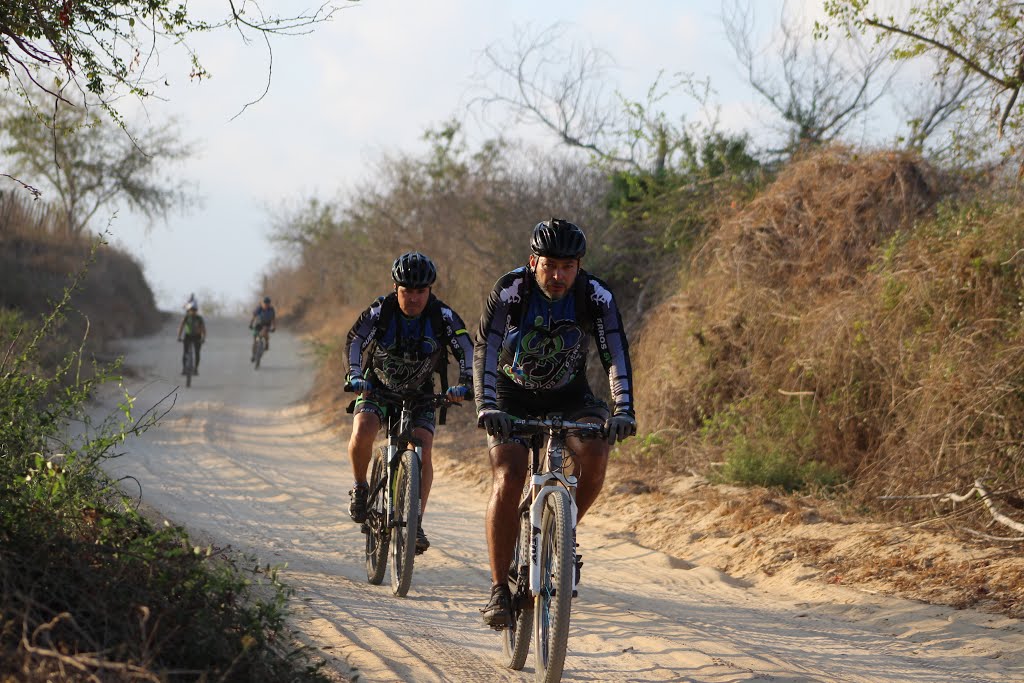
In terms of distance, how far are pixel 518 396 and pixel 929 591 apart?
3.58m

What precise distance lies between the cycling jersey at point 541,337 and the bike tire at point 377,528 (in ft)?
7.07

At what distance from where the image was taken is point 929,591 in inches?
263

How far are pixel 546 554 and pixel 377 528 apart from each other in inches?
102

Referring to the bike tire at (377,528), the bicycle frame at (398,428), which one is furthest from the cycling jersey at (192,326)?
the bicycle frame at (398,428)

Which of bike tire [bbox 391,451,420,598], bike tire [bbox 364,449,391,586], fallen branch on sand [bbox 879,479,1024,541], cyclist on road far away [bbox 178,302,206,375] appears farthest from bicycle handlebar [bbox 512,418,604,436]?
cyclist on road far away [bbox 178,302,206,375]

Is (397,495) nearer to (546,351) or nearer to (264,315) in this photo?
(546,351)

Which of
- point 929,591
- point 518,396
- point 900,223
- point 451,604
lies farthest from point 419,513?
point 900,223

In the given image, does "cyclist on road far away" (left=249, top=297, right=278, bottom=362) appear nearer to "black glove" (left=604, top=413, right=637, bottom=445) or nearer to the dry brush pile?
the dry brush pile

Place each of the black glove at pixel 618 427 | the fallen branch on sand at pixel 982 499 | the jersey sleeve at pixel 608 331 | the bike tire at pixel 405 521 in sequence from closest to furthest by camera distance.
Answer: the black glove at pixel 618 427
the jersey sleeve at pixel 608 331
the bike tire at pixel 405 521
the fallen branch on sand at pixel 982 499

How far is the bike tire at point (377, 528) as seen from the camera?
6895 millimetres

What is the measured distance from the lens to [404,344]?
273 inches

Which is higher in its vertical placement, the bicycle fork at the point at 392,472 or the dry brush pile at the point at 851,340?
the dry brush pile at the point at 851,340

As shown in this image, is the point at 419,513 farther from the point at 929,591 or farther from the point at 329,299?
the point at 329,299

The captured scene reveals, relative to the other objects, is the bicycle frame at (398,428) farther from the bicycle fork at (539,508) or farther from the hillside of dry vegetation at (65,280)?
the hillside of dry vegetation at (65,280)
